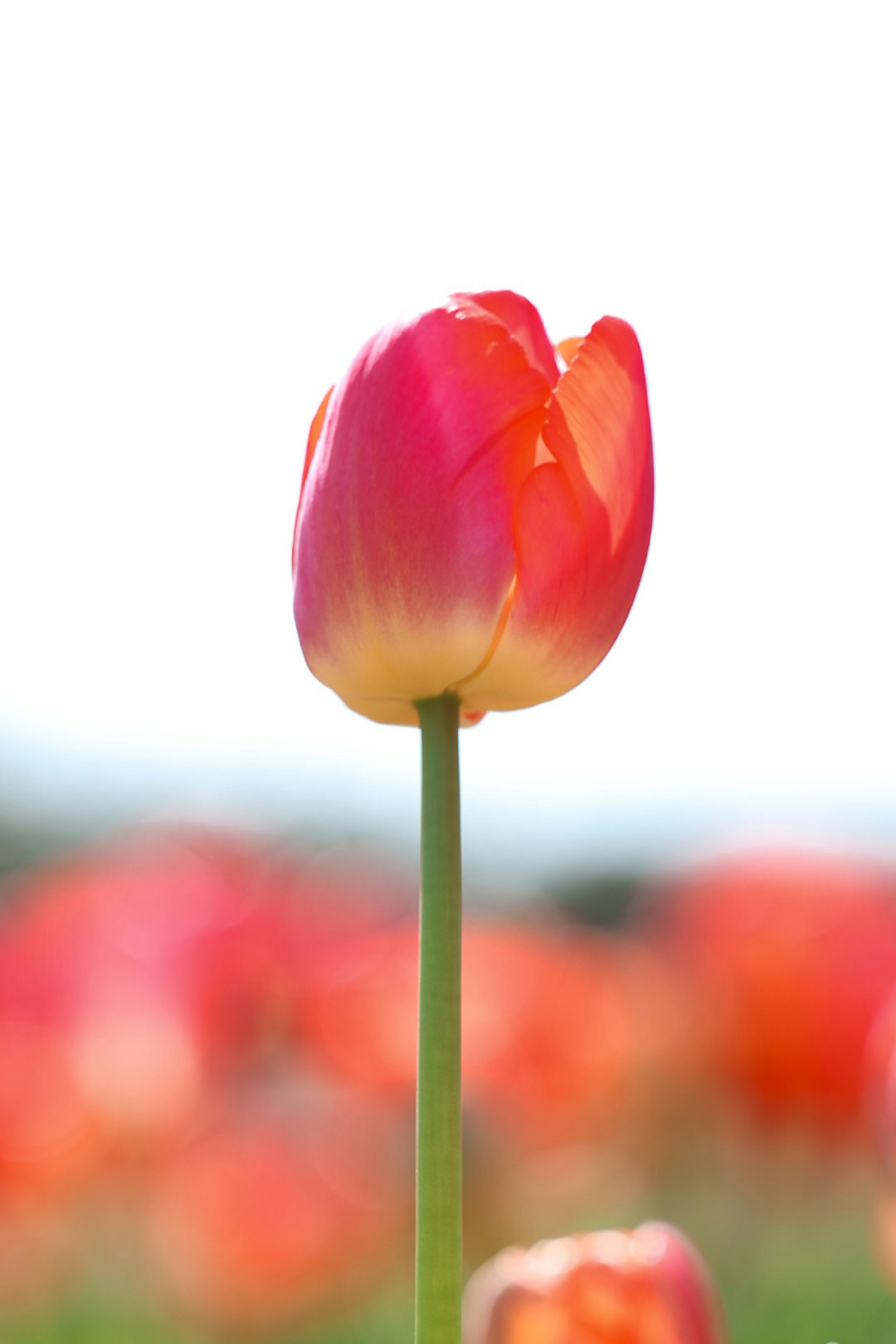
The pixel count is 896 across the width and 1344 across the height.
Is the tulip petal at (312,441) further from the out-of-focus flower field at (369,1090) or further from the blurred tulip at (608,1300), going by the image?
the out-of-focus flower field at (369,1090)

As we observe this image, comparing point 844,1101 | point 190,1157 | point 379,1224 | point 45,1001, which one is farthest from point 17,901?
point 844,1101

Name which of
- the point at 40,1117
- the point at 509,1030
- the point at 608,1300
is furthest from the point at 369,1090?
the point at 608,1300

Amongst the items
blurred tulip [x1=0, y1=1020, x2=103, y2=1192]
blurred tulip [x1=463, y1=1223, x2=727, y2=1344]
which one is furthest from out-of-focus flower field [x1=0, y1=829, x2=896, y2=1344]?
blurred tulip [x1=463, y1=1223, x2=727, y2=1344]

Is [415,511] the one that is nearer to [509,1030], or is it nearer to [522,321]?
[522,321]

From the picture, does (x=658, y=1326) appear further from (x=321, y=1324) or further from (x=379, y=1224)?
(x=321, y=1324)

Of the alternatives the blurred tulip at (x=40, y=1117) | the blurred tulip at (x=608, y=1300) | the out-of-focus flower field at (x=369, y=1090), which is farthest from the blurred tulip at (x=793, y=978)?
the blurred tulip at (x=608, y=1300)

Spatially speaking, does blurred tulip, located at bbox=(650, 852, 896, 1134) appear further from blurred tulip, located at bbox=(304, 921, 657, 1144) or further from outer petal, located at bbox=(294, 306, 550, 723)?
outer petal, located at bbox=(294, 306, 550, 723)
